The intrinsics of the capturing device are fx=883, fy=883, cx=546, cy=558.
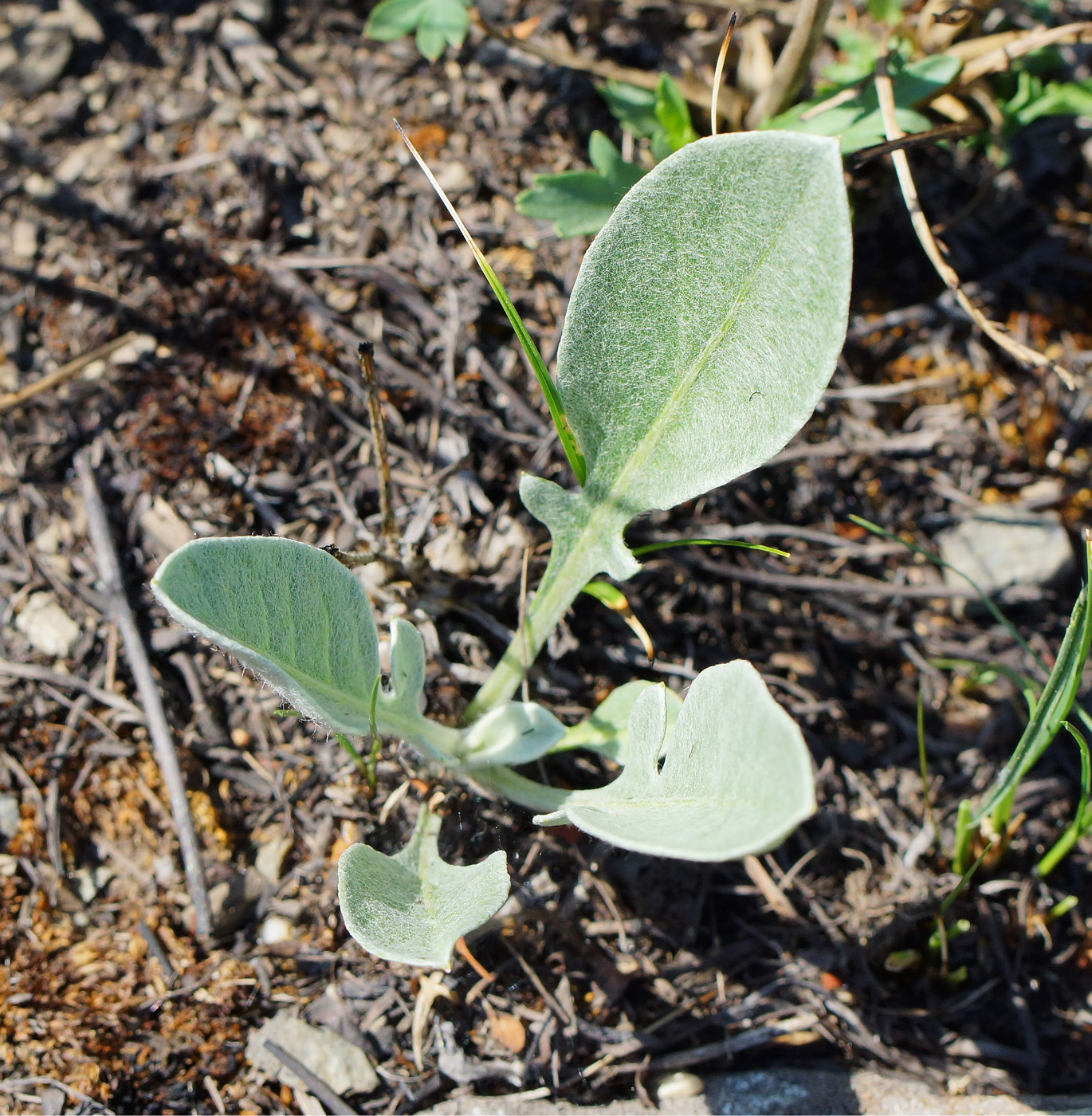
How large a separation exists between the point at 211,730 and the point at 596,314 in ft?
3.22

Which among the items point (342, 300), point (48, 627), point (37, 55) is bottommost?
point (48, 627)

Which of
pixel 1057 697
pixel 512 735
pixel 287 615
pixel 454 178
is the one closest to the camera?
pixel 287 615

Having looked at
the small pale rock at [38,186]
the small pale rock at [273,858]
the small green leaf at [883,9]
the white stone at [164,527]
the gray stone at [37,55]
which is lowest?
the small pale rock at [273,858]

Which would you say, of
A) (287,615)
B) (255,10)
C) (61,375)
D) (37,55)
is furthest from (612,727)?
(37,55)

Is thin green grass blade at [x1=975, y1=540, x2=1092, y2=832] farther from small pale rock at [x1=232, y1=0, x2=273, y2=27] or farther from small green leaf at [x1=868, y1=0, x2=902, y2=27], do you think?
small pale rock at [x1=232, y1=0, x2=273, y2=27]

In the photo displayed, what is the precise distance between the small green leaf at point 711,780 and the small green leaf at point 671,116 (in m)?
1.00

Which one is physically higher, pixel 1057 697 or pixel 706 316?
pixel 706 316

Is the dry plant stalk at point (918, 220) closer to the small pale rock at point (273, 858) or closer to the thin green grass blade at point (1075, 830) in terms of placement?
the thin green grass blade at point (1075, 830)

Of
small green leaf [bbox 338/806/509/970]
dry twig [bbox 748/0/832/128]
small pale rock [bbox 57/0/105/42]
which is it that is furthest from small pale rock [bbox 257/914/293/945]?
small pale rock [bbox 57/0/105/42]

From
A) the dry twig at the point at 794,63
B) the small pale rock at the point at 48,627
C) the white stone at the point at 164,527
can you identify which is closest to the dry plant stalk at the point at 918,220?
the dry twig at the point at 794,63

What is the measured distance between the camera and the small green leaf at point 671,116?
1.55 m

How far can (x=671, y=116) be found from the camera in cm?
156

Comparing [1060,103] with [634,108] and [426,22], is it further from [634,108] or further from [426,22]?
[426,22]

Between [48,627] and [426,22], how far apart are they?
131 cm
